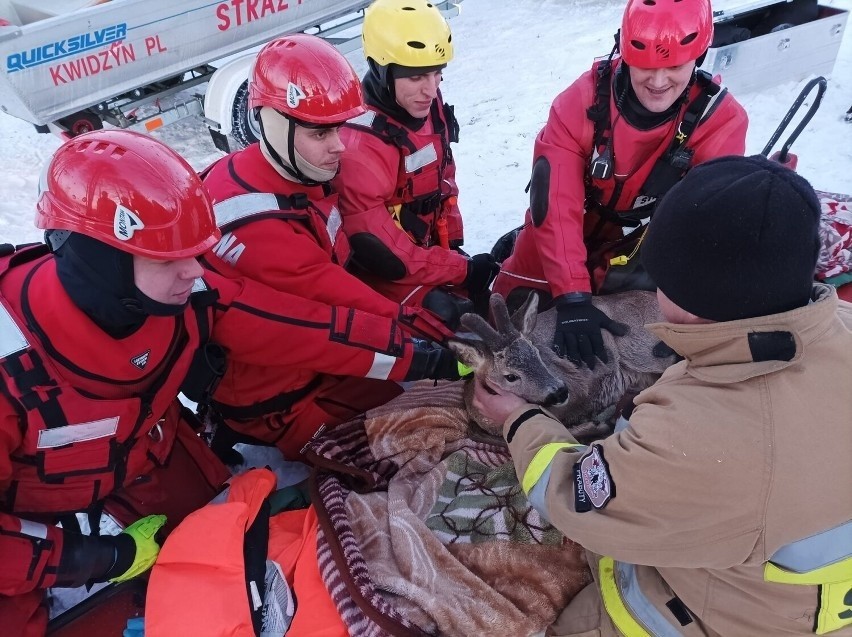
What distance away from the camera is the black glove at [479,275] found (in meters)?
4.19

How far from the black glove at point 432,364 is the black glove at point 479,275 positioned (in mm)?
1088

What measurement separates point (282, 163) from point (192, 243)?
0.97 m

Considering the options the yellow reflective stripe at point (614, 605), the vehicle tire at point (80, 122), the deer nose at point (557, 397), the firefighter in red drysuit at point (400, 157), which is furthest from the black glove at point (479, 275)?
the vehicle tire at point (80, 122)

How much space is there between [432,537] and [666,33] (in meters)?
2.72

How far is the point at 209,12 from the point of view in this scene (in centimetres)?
624

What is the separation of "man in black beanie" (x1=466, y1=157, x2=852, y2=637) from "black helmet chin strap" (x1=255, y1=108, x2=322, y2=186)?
6.13 feet

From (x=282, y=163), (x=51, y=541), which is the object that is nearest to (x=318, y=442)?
(x=51, y=541)

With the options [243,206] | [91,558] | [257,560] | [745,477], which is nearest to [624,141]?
[243,206]

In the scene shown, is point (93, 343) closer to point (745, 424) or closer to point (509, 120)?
point (745, 424)

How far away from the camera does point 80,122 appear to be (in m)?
5.92

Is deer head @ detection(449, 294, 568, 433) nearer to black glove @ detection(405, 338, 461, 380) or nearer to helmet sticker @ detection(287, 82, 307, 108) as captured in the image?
black glove @ detection(405, 338, 461, 380)

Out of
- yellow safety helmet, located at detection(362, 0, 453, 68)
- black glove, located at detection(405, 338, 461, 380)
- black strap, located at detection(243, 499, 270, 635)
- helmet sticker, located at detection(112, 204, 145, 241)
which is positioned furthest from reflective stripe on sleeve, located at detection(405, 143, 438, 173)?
black strap, located at detection(243, 499, 270, 635)

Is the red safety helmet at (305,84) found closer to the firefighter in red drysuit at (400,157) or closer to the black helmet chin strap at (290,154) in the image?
the black helmet chin strap at (290,154)

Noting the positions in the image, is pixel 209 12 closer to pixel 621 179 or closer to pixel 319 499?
pixel 621 179
